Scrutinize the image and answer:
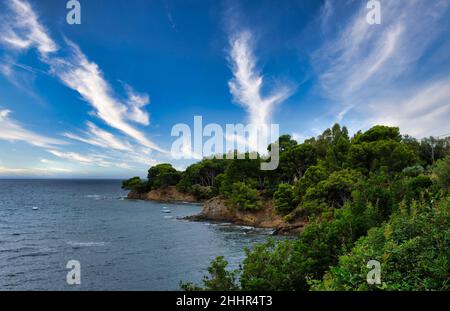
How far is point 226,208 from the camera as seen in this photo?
59.3m

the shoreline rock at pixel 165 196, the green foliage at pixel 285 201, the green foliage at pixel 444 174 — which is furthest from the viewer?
the shoreline rock at pixel 165 196

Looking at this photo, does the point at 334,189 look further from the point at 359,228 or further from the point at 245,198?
the point at 359,228

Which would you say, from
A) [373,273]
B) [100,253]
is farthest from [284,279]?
[100,253]

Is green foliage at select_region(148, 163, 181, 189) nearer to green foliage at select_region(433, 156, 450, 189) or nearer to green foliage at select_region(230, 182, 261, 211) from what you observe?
green foliage at select_region(230, 182, 261, 211)

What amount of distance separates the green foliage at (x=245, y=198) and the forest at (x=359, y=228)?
0.58ft

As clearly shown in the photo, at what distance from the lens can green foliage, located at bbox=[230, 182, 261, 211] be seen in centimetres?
5484

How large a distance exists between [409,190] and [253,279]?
1418 centimetres

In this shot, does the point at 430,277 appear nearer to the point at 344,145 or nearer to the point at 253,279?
the point at 253,279

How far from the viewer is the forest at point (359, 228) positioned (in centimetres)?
798

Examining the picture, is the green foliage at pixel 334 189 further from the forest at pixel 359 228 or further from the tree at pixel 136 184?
the tree at pixel 136 184

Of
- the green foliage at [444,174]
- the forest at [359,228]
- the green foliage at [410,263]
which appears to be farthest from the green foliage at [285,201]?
the green foliage at [410,263]

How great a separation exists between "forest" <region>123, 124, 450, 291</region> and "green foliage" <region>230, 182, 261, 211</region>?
0.58ft

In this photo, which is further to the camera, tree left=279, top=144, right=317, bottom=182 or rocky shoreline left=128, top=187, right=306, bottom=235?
tree left=279, top=144, right=317, bottom=182

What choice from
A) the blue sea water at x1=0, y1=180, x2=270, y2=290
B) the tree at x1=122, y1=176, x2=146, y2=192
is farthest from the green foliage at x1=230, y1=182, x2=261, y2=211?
the tree at x1=122, y1=176, x2=146, y2=192
